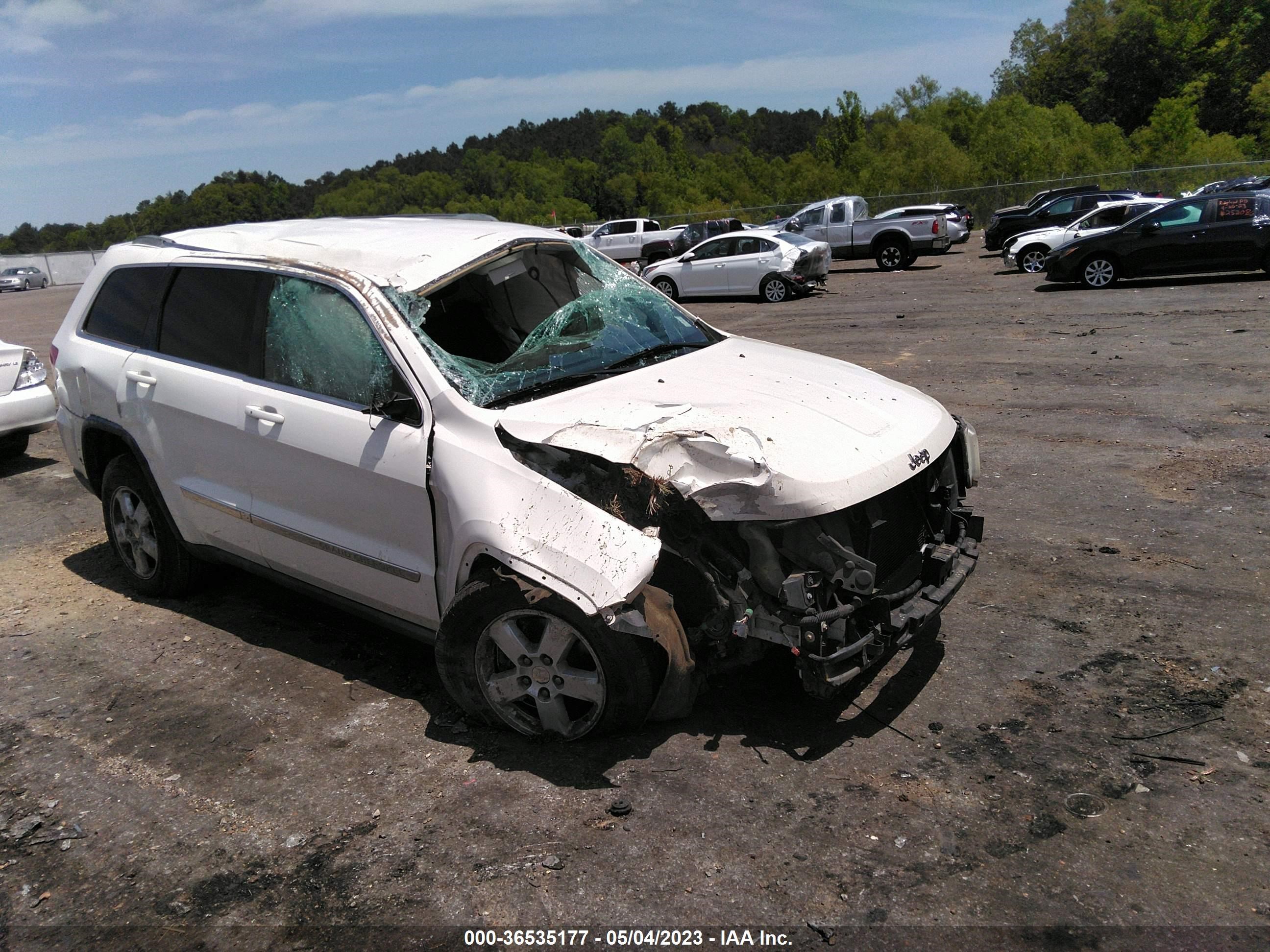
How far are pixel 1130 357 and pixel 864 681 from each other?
27.4 ft

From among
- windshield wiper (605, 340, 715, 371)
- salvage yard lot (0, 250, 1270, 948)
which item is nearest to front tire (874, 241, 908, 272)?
salvage yard lot (0, 250, 1270, 948)

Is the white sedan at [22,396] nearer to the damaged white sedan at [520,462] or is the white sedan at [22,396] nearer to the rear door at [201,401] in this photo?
the damaged white sedan at [520,462]

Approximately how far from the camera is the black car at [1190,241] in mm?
16156

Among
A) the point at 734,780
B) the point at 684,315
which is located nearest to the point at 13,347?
the point at 684,315

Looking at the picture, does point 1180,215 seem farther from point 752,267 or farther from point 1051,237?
point 752,267

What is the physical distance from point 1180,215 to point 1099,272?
1524 millimetres

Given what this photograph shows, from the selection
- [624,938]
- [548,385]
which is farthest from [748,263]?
[624,938]

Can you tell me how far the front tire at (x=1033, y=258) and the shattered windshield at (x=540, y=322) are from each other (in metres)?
18.9

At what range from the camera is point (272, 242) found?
480 centimetres

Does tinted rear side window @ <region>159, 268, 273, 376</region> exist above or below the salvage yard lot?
above

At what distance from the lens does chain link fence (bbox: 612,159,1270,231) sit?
39.7 meters

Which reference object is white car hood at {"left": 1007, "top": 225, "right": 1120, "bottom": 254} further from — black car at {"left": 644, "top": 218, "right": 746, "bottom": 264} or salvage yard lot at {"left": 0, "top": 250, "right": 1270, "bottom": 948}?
salvage yard lot at {"left": 0, "top": 250, "right": 1270, "bottom": 948}

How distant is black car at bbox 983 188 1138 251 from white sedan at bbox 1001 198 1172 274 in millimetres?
3710

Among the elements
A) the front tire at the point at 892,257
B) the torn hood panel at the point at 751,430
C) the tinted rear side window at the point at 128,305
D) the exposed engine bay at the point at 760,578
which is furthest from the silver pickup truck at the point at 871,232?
the exposed engine bay at the point at 760,578
